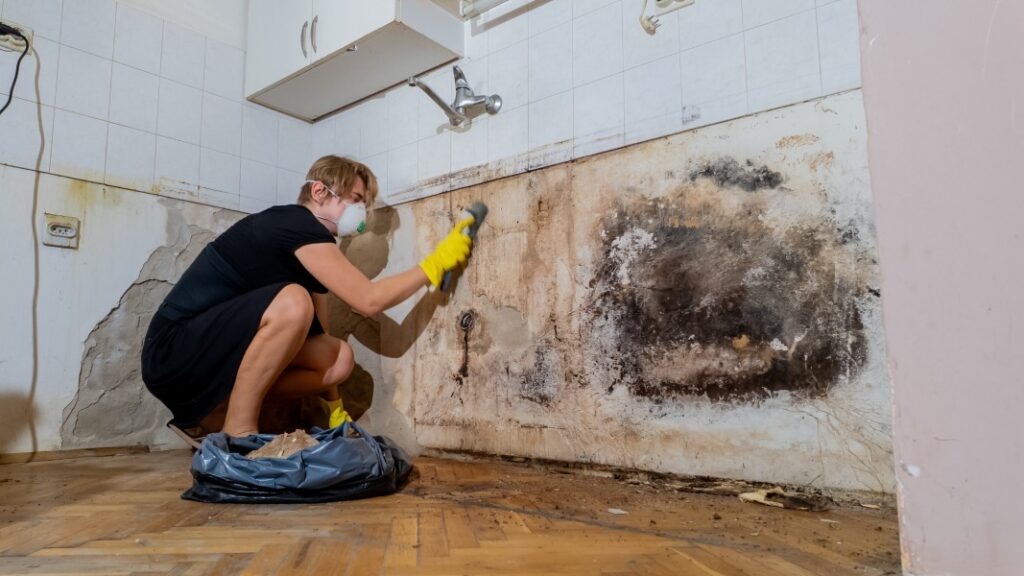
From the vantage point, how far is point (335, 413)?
83.8 inches

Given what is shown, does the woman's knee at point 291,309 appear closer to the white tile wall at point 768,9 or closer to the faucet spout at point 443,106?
the faucet spout at point 443,106

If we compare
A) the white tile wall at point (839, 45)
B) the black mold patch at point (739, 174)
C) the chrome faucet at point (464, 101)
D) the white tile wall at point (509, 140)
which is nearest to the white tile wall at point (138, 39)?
the chrome faucet at point (464, 101)

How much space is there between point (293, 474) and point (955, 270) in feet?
4.26

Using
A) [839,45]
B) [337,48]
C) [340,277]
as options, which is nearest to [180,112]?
[337,48]

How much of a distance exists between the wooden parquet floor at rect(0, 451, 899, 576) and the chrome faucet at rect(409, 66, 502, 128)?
1322 mm

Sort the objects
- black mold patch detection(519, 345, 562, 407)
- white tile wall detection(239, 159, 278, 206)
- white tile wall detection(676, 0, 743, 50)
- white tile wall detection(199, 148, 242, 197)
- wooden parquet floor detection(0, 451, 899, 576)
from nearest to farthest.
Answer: wooden parquet floor detection(0, 451, 899, 576), white tile wall detection(676, 0, 743, 50), black mold patch detection(519, 345, 562, 407), white tile wall detection(199, 148, 242, 197), white tile wall detection(239, 159, 278, 206)

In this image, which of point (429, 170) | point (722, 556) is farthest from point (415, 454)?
point (722, 556)

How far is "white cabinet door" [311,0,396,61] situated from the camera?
6.86 feet

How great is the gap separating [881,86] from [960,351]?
35 centimetres

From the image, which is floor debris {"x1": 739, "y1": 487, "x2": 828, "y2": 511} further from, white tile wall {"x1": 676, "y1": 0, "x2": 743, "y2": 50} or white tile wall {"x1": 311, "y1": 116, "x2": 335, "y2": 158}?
white tile wall {"x1": 311, "y1": 116, "x2": 335, "y2": 158}

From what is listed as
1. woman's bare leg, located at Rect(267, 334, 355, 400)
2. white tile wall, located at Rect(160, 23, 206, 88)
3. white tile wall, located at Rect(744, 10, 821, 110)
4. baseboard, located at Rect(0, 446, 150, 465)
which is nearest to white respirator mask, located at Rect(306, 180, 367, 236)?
woman's bare leg, located at Rect(267, 334, 355, 400)

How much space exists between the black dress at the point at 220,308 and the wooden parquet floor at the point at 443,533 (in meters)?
0.35

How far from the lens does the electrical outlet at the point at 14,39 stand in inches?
77.9

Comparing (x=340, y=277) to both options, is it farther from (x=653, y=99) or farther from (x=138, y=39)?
(x=138, y=39)
